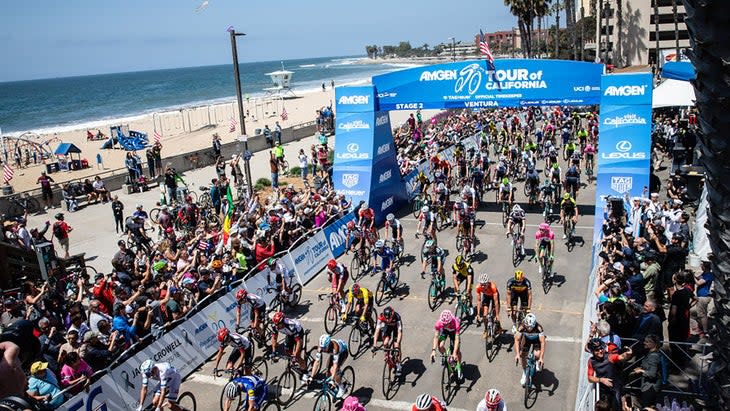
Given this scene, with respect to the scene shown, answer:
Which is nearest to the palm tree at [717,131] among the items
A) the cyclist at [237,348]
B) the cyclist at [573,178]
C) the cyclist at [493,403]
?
the cyclist at [493,403]

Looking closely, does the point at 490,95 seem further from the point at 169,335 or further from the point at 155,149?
the point at 155,149

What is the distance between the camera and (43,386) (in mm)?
8719

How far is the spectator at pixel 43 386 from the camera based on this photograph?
8625 millimetres

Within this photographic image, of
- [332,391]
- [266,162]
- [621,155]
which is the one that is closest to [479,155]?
[621,155]

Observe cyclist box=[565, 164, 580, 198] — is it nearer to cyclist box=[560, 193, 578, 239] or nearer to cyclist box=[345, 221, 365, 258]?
cyclist box=[560, 193, 578, 239]

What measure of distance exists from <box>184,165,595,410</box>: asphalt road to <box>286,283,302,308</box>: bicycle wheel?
0.89 ft

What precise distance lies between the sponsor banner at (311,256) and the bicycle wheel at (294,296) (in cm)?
135

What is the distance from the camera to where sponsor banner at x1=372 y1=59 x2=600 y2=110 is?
19.4m

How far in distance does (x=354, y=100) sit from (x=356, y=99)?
0.31 ft

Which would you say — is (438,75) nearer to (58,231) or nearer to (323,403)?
(58,231)

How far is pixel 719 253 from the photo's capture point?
8.84 ft

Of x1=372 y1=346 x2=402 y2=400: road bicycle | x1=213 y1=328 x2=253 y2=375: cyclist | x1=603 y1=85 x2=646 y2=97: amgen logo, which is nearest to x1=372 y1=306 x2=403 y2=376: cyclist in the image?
x1=372 y1=346 x2=402 y2=400: road bicycle

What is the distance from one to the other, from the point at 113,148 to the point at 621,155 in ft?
127

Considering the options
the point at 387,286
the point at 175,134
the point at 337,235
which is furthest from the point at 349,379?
the point at 175,134
